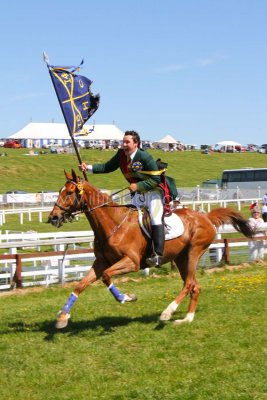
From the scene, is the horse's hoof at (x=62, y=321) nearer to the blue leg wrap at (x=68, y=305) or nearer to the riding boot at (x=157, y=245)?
the blue leg wrap at (x=68, y=305)

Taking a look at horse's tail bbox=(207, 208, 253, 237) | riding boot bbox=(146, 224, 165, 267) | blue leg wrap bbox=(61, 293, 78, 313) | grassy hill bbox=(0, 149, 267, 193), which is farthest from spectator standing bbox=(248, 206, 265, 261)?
grassy hill bbox=(0, 149, 267, 193)

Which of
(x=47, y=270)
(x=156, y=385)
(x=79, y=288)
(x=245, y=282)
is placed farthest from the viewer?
(x=47, y=270)

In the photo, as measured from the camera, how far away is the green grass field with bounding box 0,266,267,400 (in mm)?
6402

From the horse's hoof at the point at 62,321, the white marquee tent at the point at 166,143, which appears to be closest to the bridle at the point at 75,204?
the horse's hoof at the point at 62,321

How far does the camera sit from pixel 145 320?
9680 millimetres

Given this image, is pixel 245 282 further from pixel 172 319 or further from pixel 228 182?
pixel 228 182

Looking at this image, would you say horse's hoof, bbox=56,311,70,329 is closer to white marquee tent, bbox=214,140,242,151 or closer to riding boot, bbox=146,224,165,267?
riding boot, bbox=146,224,165,267

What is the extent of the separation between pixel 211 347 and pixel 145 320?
1.99 metres

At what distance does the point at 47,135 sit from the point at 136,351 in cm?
8887

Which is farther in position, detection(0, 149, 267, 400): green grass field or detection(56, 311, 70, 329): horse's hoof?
detection(56, 311, 70, 329): horse's hoof

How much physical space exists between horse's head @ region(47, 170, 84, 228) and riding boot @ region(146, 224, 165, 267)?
1171 millimetres

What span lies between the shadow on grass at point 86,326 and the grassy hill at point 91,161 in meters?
48.1

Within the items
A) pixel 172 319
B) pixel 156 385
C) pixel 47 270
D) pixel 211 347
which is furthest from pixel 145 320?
pixel 47 270

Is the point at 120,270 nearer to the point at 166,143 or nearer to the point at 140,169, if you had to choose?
the point at 140,169
